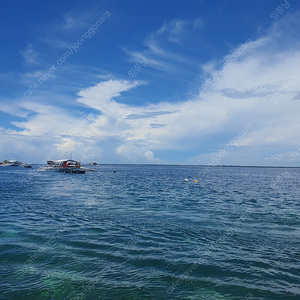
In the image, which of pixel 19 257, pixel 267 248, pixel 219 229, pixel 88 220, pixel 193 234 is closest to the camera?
pixel 19 257

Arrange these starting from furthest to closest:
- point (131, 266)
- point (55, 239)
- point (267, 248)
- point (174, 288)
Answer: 1. point (55, 239)
2. point (267, 248)
3. point (131, 266)
4. point (174, 288)

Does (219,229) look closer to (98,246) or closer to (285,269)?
(285,269)

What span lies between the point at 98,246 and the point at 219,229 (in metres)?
9.81

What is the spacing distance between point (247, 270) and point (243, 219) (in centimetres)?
1129

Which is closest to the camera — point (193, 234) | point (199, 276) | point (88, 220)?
point (199, 276)

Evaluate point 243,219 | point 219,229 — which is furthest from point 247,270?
point 243,219

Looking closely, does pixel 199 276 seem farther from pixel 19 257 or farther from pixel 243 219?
pixel 243 219

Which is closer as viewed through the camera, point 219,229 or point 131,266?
point 131,266

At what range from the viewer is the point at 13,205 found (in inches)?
1129

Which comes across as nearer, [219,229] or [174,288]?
[174,288]

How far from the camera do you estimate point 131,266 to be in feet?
40.8

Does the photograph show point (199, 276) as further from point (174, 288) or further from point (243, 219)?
point (243, 219)

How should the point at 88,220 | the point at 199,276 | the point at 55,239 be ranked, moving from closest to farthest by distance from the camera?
the point at 199,276 < the point at 55,239 < the point at 88,220

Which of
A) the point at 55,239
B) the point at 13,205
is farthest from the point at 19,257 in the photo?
the point at 13,205
